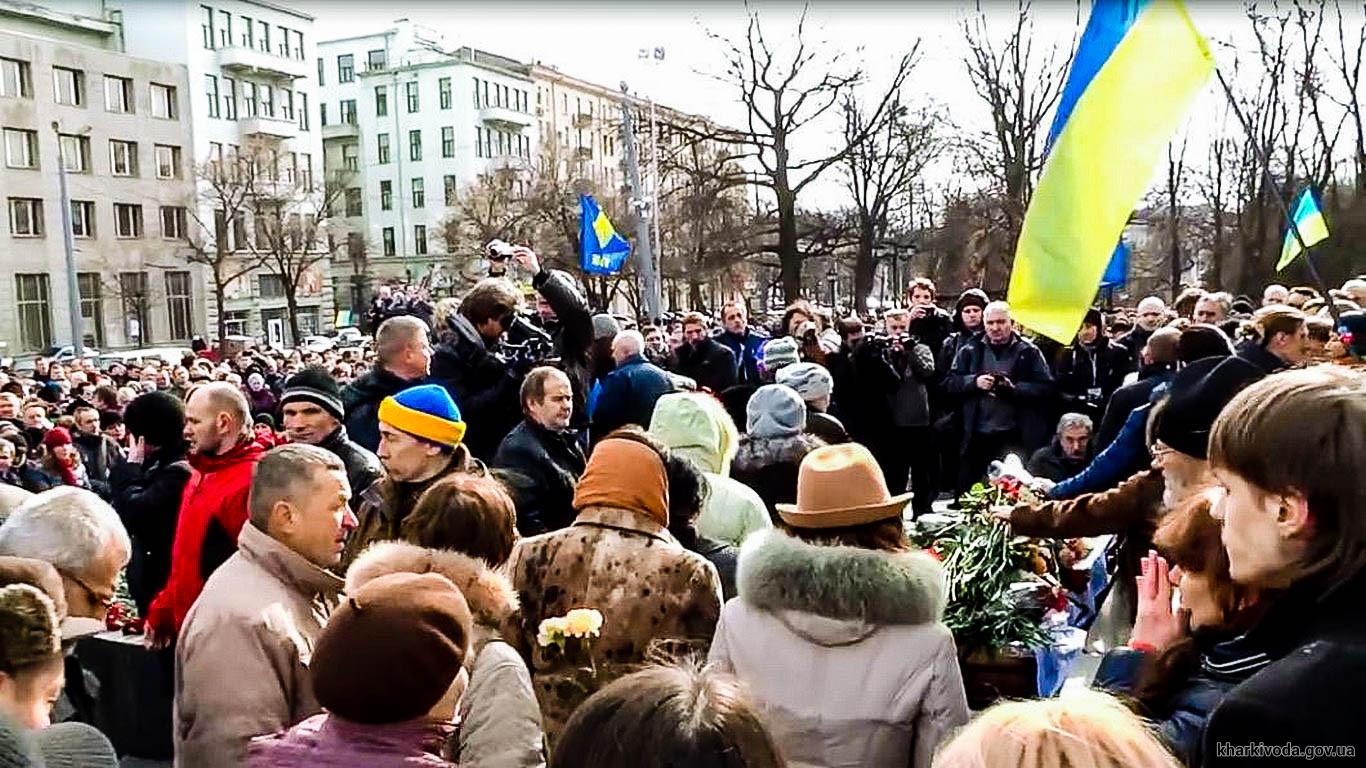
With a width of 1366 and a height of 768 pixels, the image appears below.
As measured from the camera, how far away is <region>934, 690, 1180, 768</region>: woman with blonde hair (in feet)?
4.97

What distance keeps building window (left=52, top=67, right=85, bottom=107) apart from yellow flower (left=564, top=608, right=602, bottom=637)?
6102 cm

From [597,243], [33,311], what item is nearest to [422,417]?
[597,243]

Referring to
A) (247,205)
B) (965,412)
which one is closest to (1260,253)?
(965,412)

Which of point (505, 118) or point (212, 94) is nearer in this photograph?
point (212, 94)

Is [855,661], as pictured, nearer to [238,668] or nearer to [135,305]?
[238,668]

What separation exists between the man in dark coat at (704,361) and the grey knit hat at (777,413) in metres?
4.65

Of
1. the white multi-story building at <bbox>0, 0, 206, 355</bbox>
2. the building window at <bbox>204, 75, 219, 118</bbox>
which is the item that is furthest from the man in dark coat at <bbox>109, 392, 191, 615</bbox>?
the building window at <bbox>204, 75, 219, 118</bbox>

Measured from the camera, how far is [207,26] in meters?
65.0

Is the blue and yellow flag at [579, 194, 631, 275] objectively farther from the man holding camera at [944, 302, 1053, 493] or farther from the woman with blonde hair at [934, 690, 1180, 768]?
the woman with blonde hair at [934, 690, 1180, 768]

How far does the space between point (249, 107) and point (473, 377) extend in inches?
2588

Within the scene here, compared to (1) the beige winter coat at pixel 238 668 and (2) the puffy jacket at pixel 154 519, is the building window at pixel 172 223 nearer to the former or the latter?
(2) the puffy jacket at pixel 154 519

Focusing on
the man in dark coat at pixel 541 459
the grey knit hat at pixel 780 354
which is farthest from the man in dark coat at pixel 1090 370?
the man in dark coat at pixel 541 459

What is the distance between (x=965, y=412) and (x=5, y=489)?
7.14 meters

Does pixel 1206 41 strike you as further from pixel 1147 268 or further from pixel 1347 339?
pixel 1147 268
